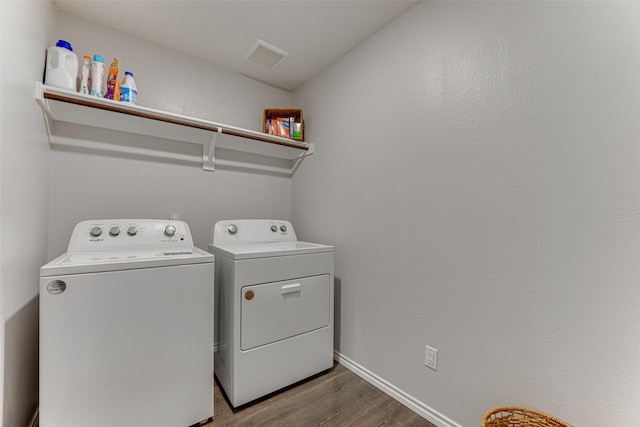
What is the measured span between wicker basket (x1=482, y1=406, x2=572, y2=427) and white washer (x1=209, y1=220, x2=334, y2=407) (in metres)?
0.98

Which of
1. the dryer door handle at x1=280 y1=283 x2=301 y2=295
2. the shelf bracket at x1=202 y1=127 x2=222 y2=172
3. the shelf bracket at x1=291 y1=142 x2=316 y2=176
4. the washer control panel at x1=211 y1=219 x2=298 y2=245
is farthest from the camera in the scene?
the shelf bracket at x1=291 y1=142 x2=316 y2=176

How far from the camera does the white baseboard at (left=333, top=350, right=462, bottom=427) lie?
1335 mm

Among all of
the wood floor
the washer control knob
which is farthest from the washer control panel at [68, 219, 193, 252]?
the wood floor

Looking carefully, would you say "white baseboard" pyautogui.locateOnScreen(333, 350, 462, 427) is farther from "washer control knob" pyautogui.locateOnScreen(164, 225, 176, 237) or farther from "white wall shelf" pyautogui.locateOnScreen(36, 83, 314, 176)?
"white wall shelf" pyautogui.locateOnScreen(36, 83, 314, 176)

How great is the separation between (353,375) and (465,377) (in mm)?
780

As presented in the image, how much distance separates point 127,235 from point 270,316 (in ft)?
3.12

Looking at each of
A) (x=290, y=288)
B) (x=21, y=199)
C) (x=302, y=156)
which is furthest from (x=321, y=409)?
(x=302, y=156)

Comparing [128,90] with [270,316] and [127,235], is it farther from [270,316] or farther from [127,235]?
[270,316]

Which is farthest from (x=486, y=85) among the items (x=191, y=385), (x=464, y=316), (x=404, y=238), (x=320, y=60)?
(x=191, y=385)

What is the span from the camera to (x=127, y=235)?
1535 millimetres

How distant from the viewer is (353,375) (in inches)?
70.6

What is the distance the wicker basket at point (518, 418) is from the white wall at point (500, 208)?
0.17 ft

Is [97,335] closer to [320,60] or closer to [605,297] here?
[605,297]

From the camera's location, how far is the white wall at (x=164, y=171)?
64.7 inches
